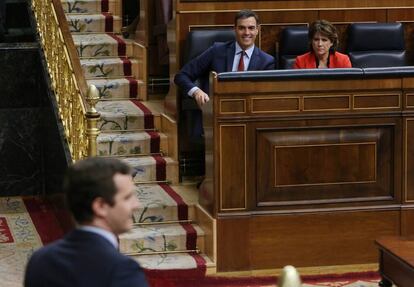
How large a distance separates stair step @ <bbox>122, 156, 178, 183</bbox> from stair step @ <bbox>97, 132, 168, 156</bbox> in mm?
131

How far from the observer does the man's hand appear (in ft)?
19.3

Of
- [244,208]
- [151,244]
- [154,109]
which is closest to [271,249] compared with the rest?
[244,208]

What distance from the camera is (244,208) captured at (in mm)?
5766

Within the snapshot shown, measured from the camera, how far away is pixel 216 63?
6.18 metres

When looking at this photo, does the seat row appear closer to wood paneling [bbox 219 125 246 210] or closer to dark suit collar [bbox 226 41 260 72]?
dark suit collar [bbox 226 41 260 72]

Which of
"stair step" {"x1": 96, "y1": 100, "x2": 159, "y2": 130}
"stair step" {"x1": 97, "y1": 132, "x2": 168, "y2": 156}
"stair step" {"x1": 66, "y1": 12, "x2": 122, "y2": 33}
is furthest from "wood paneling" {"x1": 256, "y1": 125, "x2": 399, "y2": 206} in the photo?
"stair step" {"x1": 66, "y1": 12, "x2": 122, "y2": 33}

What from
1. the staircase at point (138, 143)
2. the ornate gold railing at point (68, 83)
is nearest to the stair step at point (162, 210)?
the staircase at point (138, 143)

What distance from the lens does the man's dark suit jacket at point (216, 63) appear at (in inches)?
242

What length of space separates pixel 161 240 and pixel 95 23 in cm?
259

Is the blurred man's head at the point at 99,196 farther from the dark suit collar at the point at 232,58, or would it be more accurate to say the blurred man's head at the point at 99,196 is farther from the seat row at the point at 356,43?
the seat row at the point at 356,43

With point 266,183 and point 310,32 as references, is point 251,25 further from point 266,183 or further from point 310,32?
point 266,183

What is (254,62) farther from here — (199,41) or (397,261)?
(397,261)

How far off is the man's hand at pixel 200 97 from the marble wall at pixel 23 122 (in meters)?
1.90

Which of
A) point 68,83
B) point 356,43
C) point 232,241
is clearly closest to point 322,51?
point 356,43
